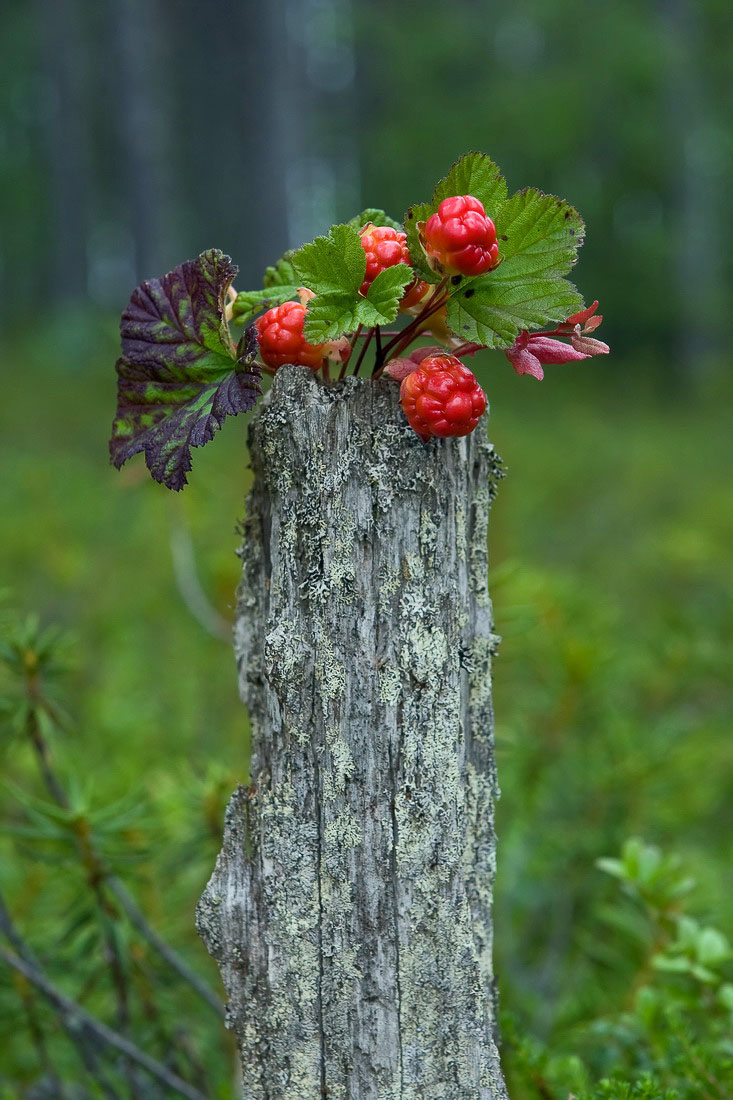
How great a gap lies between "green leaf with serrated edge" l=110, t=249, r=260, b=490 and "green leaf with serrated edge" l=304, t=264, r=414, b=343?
0.27ft

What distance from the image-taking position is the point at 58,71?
14.8 meters

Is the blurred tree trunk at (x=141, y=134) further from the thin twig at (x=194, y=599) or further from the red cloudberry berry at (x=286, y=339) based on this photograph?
the red cloudberry berry at (x=286, y=339)

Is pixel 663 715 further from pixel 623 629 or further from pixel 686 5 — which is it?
pixel 686 5

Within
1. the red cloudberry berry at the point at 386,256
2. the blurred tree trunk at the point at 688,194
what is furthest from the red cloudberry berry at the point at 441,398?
the blurred tree trunk at the point at 688,194

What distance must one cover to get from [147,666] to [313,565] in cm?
287

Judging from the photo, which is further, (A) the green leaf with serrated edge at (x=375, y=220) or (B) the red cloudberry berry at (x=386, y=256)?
(A) the green leaf with serrated edge at (x=375, y=220)

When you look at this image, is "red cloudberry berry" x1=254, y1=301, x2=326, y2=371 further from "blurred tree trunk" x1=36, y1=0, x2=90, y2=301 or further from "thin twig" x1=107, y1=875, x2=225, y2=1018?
"blurred tree trunk" x1=36, y1=0, x2=90, y2=301

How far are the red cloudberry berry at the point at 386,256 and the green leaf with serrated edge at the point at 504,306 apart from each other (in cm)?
6

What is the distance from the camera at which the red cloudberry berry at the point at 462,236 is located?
2.92 ft

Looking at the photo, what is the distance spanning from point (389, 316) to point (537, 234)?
184 mm

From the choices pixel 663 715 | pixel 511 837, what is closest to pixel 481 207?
pixel 511 837

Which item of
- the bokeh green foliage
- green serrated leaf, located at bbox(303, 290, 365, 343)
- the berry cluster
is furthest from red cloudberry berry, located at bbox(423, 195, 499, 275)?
the bokeh green foliage

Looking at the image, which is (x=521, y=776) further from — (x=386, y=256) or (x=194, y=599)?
(x=386, y=256)

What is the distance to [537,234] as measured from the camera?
3.15 ft
